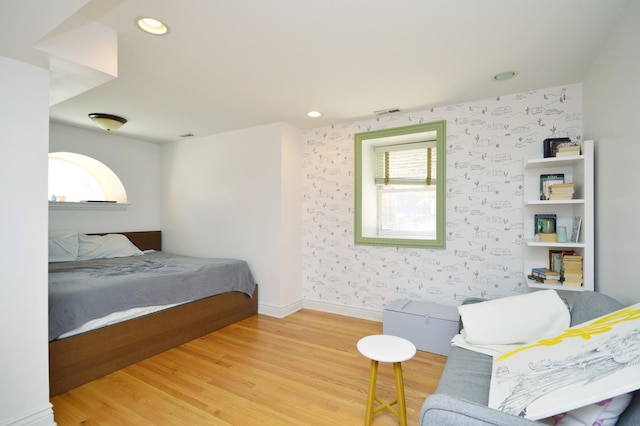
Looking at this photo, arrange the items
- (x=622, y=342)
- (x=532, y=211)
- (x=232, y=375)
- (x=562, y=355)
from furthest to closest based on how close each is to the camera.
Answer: (x=532, y=211), (x=232, y=375), (x=562, y=355), (x=622, y=342)

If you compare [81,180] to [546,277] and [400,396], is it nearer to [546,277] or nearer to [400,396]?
[400,396]

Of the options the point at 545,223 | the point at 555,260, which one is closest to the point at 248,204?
the point at 545,223

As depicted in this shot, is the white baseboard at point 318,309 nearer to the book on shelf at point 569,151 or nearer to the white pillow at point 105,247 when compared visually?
the white pillow at point 105,247

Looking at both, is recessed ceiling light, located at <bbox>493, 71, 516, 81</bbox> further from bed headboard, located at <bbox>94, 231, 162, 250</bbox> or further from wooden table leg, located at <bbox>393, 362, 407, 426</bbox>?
bed headboard, located at <bbox>94, 231, 162, 250</bbox>

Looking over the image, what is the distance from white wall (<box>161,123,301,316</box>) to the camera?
367cm

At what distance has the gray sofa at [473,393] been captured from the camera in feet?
2.78

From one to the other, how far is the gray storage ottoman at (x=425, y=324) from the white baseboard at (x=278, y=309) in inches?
52.3

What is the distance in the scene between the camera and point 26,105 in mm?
1657

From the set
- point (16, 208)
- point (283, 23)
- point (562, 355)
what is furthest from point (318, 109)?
point (562, 355)

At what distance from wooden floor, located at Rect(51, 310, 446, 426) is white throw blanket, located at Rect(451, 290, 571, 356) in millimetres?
621

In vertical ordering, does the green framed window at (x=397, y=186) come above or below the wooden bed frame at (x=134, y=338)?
above

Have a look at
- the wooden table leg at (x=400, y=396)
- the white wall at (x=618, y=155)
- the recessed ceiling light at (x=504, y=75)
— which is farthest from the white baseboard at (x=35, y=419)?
the recessed ceiling light at (x=504, y=75)

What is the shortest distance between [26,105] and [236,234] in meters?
2.59

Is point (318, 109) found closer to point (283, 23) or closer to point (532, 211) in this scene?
point (283, 23)
